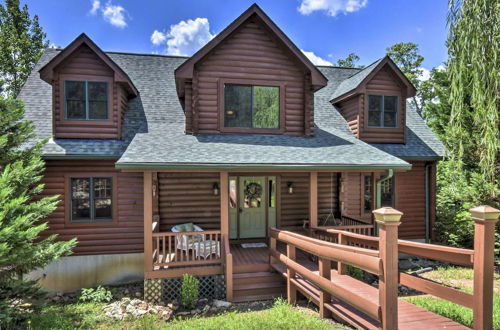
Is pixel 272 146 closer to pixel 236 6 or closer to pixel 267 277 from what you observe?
pixel 267 277

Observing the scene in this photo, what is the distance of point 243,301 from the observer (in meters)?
6.32

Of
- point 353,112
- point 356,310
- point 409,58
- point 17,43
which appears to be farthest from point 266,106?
point 409,58

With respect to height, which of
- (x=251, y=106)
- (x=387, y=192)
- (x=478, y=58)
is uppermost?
(x=478, y=58)

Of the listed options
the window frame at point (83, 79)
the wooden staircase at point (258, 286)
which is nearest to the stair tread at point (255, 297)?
the wooden staircase at point (258, 286)

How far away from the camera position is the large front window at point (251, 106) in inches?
338

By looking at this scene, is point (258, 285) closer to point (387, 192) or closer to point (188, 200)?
point (188, 200)

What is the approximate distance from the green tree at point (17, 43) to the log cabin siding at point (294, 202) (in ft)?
54.9

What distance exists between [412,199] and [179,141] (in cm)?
821

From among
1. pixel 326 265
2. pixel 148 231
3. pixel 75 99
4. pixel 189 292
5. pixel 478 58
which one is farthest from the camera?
pixel 75 99

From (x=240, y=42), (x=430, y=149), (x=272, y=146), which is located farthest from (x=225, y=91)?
(x=430, y=149)

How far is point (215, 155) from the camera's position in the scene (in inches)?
265

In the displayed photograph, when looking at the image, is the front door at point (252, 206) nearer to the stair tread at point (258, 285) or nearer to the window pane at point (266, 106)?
the window pane at point (266, 106)

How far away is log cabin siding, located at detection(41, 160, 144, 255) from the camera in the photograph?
7.55m

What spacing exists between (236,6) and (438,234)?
10698 millimetres
